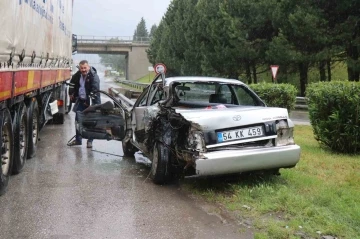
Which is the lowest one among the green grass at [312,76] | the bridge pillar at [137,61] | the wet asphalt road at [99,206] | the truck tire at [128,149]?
the wet asphalt road at [99,206]

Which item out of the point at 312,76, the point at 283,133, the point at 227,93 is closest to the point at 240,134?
the point at 283,133

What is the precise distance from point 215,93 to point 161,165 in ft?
5.95

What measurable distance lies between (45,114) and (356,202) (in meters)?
6.84

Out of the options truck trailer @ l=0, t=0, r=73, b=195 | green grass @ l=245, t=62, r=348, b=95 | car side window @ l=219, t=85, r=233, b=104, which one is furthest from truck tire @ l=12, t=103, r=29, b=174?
green grass @ l=245, t=62, r=348, b=95

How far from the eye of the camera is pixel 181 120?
586cm

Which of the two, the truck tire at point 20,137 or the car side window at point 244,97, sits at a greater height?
the car side window at point 244,97

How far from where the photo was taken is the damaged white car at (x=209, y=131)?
5.57 meters

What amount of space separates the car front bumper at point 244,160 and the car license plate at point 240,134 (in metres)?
0.17

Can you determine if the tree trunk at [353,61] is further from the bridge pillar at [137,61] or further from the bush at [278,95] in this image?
the bridge pillar at [137,61]

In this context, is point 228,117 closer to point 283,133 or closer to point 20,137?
point 283,133

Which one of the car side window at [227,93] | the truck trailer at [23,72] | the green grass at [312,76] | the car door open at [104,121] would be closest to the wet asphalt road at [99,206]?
the truck trailer at [23,72]

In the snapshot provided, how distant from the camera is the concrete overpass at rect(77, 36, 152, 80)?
76.8 meters

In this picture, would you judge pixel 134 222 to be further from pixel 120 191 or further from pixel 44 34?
→ pixel 44 34

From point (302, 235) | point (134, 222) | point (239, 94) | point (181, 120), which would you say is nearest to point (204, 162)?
point (181, 120)
